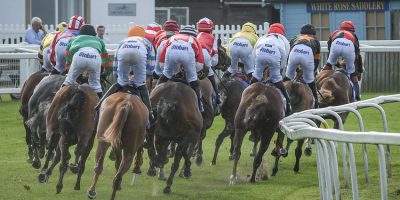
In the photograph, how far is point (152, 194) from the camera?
46.4ft

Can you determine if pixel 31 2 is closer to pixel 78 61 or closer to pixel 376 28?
pixel 376 28

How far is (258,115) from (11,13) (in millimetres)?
20299

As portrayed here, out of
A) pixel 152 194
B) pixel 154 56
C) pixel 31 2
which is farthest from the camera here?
pixel 31 2

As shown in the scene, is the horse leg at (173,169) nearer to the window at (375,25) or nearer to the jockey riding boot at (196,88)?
the jockey riding boot at (196,88)

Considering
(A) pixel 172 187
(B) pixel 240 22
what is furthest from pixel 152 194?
(B) pixel 240 22

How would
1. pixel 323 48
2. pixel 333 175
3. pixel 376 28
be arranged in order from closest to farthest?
pixel 333 175 < pixel 323 48 < pixel 376 28

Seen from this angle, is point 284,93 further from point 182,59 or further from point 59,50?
point 59,50

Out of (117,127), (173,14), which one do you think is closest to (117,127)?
(117,127)

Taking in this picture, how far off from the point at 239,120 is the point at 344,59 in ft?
12.6

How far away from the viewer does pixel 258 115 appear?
48.8ft

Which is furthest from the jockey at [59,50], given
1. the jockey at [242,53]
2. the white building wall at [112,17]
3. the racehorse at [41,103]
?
the white building wall at [112,17]

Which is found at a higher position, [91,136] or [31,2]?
[31,2]

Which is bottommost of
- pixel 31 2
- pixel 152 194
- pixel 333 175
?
pixel 152 194

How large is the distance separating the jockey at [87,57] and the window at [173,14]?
75.9 ft
